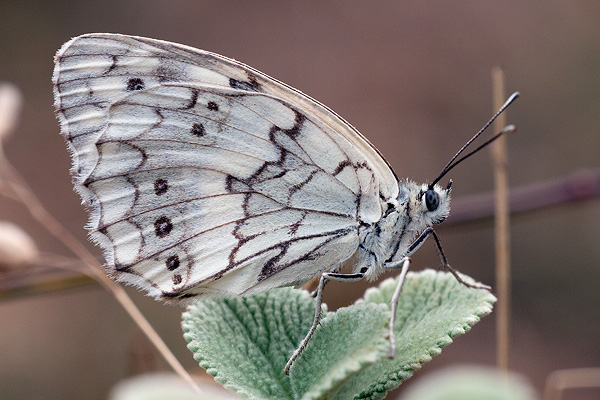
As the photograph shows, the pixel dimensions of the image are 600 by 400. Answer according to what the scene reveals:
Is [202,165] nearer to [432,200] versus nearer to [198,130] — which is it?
[198,130]

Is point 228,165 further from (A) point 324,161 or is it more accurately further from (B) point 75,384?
(B) point 75,384

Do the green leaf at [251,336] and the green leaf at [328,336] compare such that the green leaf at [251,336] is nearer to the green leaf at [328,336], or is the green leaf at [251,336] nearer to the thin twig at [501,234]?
the green leaf at [328,336]

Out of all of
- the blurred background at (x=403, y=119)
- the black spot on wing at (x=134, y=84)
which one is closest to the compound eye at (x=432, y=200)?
the black spot on wing at (x=134, y=84)

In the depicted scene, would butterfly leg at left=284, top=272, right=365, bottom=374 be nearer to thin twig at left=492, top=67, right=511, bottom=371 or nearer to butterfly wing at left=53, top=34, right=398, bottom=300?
butterfly wing at left=53, top=34, right=398, bottom=300

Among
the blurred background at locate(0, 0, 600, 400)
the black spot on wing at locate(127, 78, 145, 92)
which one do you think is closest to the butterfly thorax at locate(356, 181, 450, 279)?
the black spot on wing at locate(127, 78, 145, 92)

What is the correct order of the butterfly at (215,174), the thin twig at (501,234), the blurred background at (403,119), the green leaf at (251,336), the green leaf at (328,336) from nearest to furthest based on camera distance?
the green leaf at (328,336), the green leaf at (251,336), the thin twig at (501,234), the butterfly at (215,174), the blurred background at (403,119)

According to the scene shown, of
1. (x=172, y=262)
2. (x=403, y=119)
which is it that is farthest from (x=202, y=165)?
(x=403, y=119)

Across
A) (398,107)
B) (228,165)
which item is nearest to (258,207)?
(228,165)

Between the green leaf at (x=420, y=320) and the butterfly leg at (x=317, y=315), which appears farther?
the butterfly leg at (x=317, y=315)
